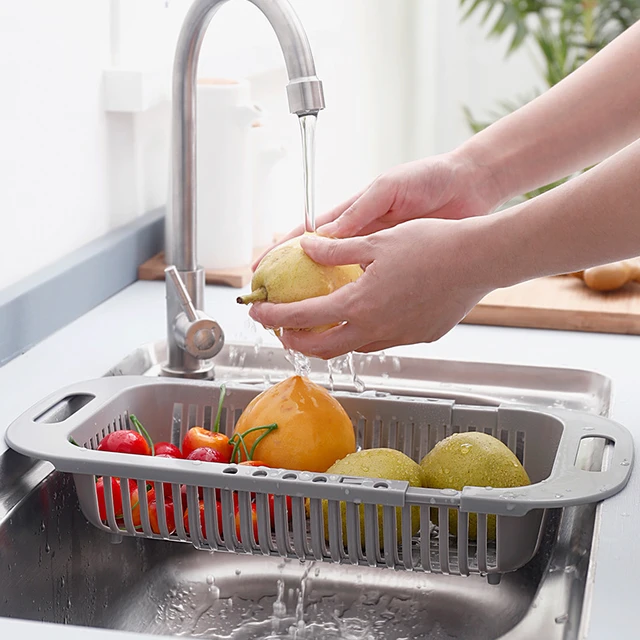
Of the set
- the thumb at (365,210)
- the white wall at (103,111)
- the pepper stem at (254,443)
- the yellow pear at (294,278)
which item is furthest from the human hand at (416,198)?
the white wall at (103,111)

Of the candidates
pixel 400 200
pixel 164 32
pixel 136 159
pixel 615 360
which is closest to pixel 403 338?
pixel 400 200

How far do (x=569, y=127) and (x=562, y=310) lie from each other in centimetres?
32

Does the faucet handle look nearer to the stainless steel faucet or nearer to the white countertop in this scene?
the stainless steel faucet

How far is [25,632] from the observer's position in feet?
2.00

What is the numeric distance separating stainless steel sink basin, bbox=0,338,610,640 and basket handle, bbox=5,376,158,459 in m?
0.03

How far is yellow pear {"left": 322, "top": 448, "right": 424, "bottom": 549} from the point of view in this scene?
2.75 ft

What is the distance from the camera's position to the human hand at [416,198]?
104cm

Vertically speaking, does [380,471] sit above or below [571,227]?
below

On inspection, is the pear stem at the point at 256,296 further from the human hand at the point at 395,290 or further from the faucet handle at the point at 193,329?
Answer: the faucet handle at the point at 193,329

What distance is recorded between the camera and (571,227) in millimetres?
769

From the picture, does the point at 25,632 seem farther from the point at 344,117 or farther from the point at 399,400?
the point at 344,117

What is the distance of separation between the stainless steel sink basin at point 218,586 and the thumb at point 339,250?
291 millimetres

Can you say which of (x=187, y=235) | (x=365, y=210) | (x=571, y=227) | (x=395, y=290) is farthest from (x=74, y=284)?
(x=571, y=227)

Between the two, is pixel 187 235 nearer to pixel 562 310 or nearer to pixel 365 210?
pixel 365 210
